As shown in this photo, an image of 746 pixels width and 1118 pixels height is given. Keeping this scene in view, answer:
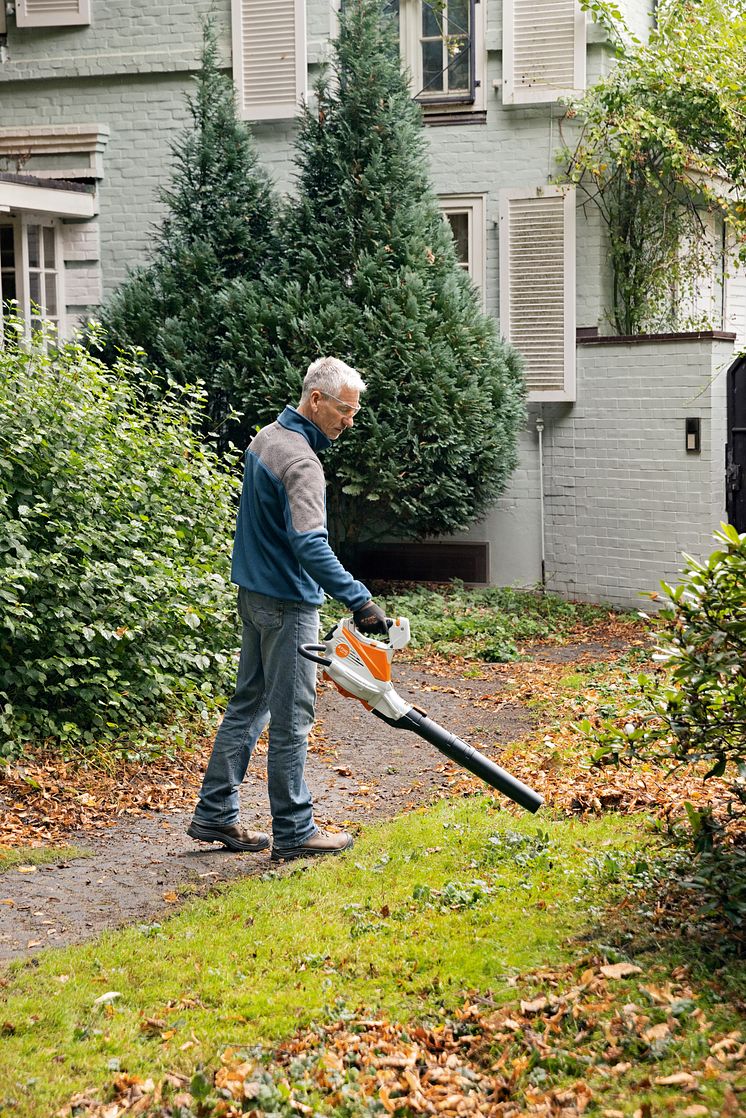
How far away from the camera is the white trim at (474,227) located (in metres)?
13.0

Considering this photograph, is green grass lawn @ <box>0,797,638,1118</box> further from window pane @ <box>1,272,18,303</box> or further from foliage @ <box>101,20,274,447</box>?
window pane @ <box>1,272,18,303</box>

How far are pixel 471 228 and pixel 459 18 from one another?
6.90 feet

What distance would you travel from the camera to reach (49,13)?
13500 millimetres

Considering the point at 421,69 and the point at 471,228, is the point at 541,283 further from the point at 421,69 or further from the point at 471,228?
the point at 421,69

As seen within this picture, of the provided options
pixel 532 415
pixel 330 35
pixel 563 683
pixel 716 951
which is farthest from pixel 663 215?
pixel 716 951

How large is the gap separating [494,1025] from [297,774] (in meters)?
1.89

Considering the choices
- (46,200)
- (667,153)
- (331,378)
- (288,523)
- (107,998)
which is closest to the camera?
(107,998)

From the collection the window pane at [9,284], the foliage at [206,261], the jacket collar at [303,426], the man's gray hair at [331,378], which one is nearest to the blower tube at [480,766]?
the jacket collar at [303,426]

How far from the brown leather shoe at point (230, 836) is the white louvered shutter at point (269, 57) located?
30.6ft

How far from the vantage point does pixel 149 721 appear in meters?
7.29

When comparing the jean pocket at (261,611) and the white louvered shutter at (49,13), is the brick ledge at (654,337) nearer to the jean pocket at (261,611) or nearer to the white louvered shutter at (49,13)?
the white louvered shutter at (49,13)

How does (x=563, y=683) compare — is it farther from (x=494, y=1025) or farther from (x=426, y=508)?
(x=494, y=1025)

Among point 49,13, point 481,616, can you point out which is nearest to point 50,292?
point 49,13

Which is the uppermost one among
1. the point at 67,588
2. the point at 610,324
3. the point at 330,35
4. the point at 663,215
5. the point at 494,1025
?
the point at 330,35
